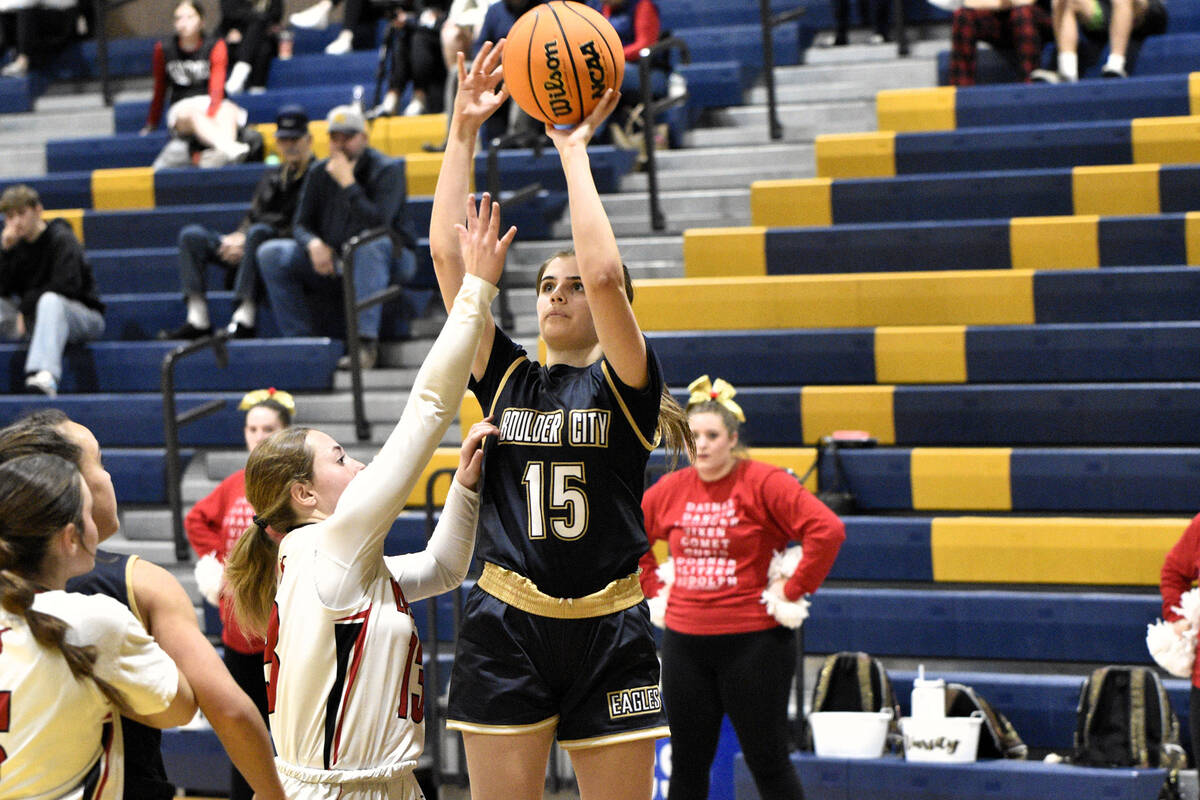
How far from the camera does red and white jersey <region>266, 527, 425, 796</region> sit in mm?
2750

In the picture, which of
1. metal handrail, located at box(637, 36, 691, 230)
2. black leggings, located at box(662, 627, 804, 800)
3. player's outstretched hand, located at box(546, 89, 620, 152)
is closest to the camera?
player's outstretched hand, located at box(546, 89, 620, 152)

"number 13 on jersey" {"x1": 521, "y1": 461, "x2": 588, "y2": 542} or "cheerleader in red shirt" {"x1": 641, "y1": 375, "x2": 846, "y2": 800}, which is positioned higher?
"number 13 on jersey" {"x1": 521, "y1": 461, "x2": 588, "y2": 542}

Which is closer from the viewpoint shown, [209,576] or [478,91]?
[478,91]

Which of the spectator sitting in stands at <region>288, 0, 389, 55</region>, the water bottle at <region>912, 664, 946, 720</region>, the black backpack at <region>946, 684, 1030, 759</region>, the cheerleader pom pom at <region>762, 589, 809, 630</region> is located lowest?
the black backpack at <region>946, 684, 1030, 759</region>

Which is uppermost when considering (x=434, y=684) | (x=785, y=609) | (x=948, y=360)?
(x=948, y=360)

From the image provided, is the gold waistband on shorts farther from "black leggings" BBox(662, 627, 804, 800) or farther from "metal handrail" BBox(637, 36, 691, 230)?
"metal handrail" BBox(637, 36, 691, 230)

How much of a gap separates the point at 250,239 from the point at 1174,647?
5067mm

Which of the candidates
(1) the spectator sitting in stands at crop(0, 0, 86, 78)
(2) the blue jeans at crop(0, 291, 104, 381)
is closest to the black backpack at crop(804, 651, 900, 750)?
(2) the blue jeans at crop(0, 291, 104, 381)

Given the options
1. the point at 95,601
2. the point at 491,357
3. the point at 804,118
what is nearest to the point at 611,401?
the point at 491,357

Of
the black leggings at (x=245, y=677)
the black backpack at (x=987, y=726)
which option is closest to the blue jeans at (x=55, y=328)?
the black leggings at (x=245, y=677)

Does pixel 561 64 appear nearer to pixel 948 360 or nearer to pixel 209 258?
pixel 948 360

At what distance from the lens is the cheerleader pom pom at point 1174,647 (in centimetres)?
483

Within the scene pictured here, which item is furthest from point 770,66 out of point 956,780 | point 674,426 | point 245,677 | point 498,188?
point 674,426

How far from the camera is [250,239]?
316 inches
